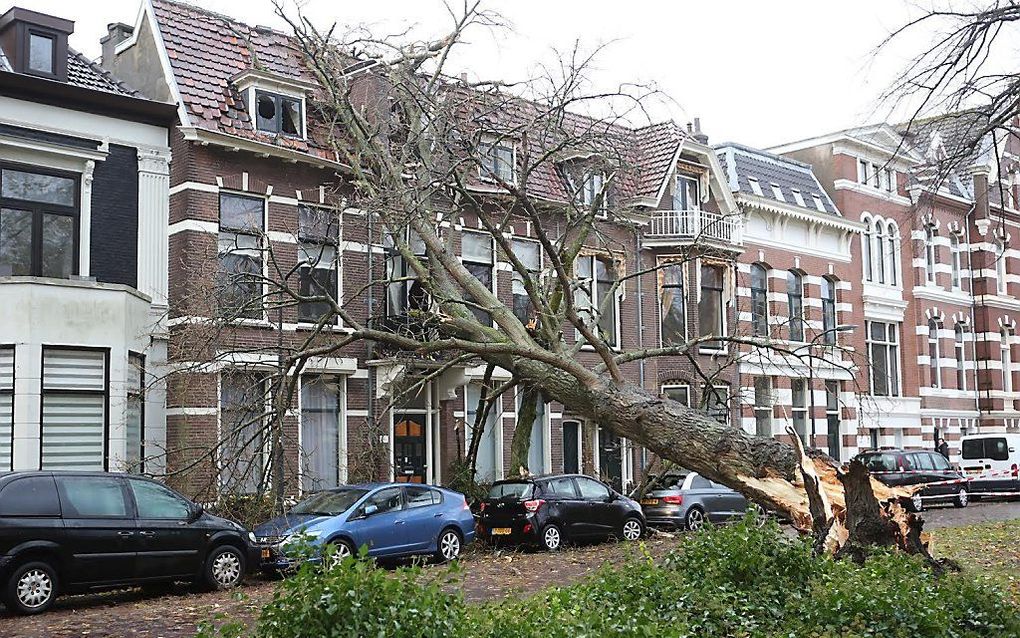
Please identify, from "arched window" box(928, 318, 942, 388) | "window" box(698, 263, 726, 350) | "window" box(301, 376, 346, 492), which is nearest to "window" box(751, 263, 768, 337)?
"window" box(698, 263, 726, 350)

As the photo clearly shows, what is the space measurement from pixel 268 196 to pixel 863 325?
2495 centimetres

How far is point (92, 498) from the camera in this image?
47.1ft

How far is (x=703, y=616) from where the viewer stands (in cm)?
925

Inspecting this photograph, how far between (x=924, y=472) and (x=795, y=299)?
8965mm

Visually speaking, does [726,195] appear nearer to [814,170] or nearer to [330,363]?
[814,170]

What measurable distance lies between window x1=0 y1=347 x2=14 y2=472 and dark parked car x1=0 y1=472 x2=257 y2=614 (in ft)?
17.3

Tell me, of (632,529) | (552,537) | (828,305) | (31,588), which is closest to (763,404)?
(828,305)

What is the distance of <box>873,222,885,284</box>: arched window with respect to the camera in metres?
41.6

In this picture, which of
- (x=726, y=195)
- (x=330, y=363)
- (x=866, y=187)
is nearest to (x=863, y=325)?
(x=866, y=187)

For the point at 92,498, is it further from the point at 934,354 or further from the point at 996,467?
the point at 934,354

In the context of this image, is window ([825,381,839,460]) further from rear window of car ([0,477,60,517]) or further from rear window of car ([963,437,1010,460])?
rear window of car ([0,477,60,517])

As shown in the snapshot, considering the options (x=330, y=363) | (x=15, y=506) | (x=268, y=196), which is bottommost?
(x=15, y=506)

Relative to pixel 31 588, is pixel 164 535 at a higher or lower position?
higher

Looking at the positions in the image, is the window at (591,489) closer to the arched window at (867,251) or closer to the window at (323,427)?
the window at (323,427)
